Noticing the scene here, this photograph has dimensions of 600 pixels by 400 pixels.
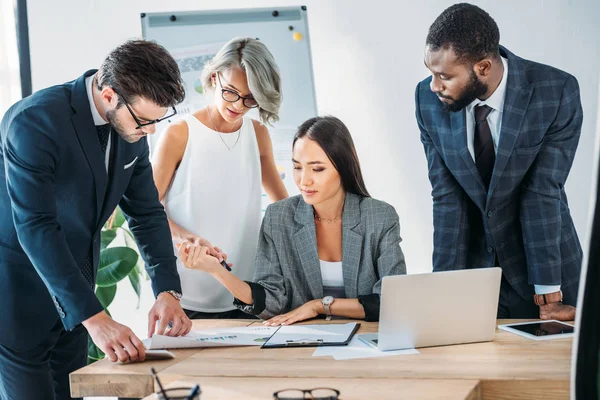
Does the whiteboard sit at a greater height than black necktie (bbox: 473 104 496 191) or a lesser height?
greater

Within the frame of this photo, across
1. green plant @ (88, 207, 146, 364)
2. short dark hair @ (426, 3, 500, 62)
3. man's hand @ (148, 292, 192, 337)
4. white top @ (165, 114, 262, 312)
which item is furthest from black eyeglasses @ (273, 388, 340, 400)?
green plant @ (88, 207, 146, 364)

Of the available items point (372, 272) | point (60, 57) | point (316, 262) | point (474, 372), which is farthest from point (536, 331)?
point (60, 57)

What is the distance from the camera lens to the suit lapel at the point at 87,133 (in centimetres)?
176

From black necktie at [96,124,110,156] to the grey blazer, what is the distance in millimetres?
664

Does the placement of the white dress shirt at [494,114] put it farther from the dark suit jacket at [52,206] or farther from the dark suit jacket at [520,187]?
the dark suit jacket at [52,206]

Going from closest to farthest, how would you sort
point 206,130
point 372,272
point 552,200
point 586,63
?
point 552,200 → point 372,272 → point 206,130 → point 586,63

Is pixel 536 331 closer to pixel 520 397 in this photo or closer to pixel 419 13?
pixel 520 397

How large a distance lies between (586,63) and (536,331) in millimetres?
1942

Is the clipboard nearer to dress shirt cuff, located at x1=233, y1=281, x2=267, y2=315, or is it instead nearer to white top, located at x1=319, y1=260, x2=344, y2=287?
dress shirt cuff, located at x1=233, y1=281, x2=267, y2=315

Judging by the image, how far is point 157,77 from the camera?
171 centimetres

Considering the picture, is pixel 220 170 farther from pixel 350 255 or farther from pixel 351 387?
pixel 351 387

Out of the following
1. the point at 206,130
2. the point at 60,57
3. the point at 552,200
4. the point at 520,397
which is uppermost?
the point at 60,57

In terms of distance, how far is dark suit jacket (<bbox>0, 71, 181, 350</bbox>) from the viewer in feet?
5.26

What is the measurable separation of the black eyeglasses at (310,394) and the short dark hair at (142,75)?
87 cm
